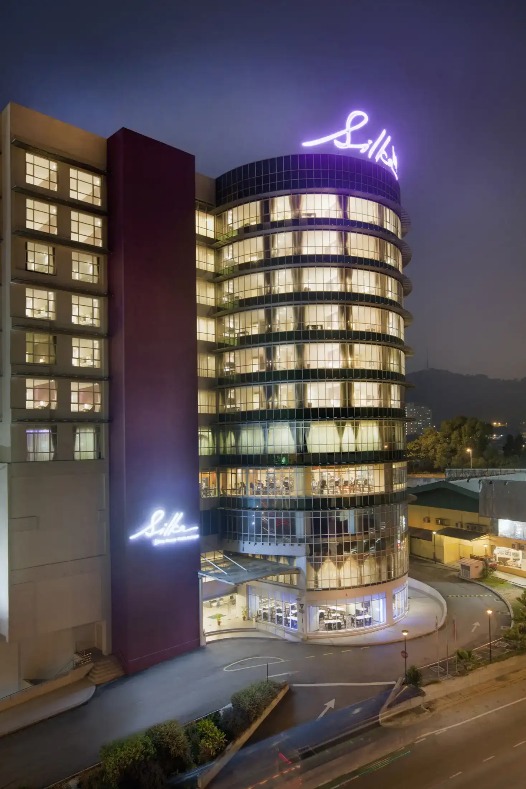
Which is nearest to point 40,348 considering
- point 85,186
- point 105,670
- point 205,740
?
point 85,186

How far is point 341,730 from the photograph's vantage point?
30812 millimetres

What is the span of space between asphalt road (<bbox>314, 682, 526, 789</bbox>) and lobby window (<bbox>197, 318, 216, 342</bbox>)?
32.8 m

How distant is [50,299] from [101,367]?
596cm

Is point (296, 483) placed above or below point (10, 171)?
below

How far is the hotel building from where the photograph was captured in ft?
130

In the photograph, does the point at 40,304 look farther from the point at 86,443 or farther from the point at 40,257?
the point at 86,443

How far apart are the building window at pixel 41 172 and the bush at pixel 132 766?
35300mm

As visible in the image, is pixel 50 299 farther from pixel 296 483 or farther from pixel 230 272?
pixel 296 483

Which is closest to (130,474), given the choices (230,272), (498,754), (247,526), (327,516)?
(247,526)

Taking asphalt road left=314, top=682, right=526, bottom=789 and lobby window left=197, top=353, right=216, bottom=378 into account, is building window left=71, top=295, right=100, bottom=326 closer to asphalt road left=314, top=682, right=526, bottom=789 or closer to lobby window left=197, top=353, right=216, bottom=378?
lobby window left=197, top=353, right=216, bottom=378

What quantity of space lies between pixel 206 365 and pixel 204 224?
12690 mm

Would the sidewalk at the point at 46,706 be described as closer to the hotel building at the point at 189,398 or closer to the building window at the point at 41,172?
the hotel building at the point at 189,398

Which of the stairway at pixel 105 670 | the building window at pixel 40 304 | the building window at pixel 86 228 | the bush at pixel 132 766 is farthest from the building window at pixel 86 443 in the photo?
the bush at pixel 132 766

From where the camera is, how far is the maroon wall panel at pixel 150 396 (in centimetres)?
4088
